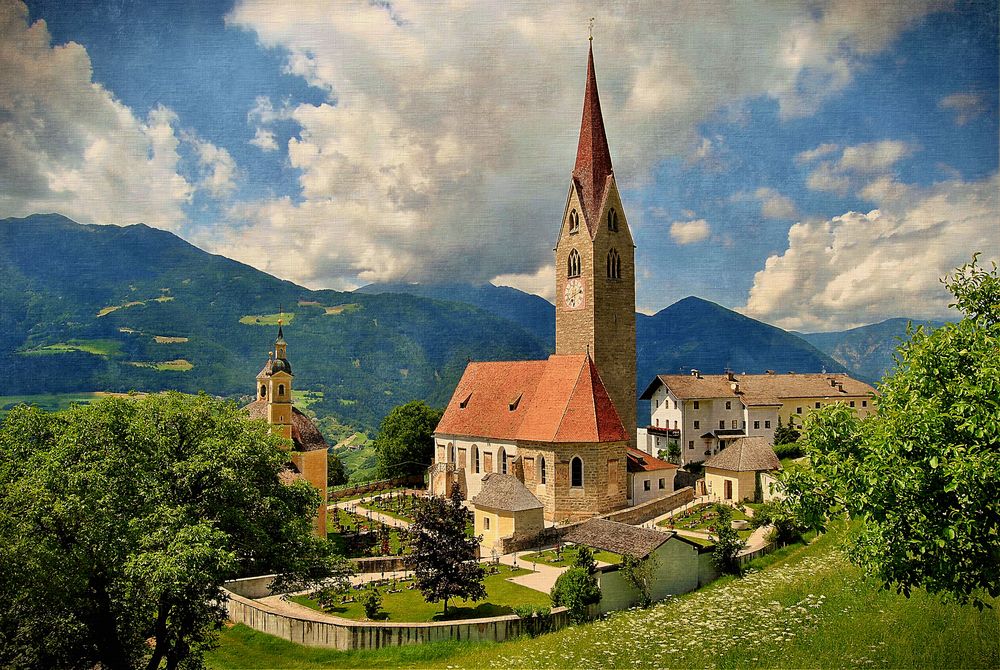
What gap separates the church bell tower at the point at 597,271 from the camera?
32.2 meters

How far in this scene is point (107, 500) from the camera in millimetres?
8922

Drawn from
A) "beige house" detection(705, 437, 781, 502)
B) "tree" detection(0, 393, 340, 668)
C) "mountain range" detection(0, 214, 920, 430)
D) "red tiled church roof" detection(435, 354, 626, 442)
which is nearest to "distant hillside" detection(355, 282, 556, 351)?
"mountain range" detection(0, 214, 920, 430)

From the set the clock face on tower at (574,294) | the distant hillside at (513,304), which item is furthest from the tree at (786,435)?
the distant hillside at (513,304)

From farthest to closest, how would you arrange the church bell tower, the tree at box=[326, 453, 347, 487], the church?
the tree at box=[326, 453, 347, 487] < the church bell tower < the church

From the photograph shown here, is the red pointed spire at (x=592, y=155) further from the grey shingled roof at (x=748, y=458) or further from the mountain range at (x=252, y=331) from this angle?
the mountain range at (x=252, y=331)

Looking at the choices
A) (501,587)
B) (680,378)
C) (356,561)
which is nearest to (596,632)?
(501,587)

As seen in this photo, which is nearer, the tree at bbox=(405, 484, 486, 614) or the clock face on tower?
the tree at bbox=(405, 484, 486, 614)

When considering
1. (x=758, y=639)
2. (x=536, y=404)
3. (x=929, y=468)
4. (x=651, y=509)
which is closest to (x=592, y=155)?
(x=536, y=404)

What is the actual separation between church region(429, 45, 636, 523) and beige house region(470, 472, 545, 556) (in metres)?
3.20

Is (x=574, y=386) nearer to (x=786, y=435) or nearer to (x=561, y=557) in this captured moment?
(x=561, y=557)

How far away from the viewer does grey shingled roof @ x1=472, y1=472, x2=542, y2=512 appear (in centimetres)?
2367

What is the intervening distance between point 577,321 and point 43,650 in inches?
1052

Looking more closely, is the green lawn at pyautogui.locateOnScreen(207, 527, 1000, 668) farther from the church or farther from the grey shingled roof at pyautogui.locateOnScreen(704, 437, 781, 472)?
the grey shingled roof at pyautogui.locateOnScreen(704, 437, 781, 472)

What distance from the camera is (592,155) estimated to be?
33344mm
